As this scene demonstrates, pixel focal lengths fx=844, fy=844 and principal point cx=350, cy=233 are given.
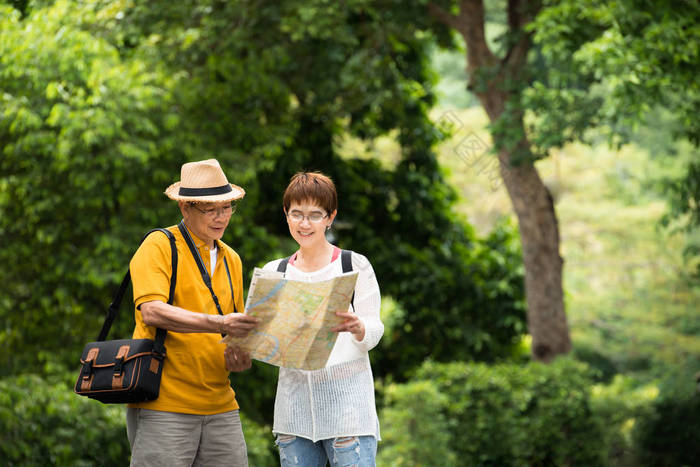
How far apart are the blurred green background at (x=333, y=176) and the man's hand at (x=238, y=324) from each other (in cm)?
332

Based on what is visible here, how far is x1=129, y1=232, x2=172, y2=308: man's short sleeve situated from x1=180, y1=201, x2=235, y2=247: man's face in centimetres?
15

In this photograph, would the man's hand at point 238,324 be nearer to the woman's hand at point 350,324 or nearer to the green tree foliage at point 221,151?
the woman's hand at point 350,324

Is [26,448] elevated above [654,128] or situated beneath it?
situated beneath

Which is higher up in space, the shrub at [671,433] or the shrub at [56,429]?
the shrub at [56,429]

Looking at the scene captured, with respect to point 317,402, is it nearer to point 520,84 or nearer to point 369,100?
point 520,84

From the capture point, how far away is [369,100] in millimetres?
10406

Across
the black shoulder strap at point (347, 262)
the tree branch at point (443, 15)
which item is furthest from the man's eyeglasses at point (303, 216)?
the tree branch at point (443, 15)

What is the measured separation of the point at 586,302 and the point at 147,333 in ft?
61.4

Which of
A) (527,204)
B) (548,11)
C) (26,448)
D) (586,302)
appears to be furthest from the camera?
(586,302)

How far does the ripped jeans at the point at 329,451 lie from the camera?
290 cm

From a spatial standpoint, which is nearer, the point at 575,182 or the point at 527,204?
the point at 527,204

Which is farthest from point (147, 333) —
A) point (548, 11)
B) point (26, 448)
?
point (548, 11)

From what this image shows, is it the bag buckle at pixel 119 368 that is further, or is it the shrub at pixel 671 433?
the shrub at pixel 671 433

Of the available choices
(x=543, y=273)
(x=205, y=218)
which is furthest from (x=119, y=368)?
(x=543, y=273)
